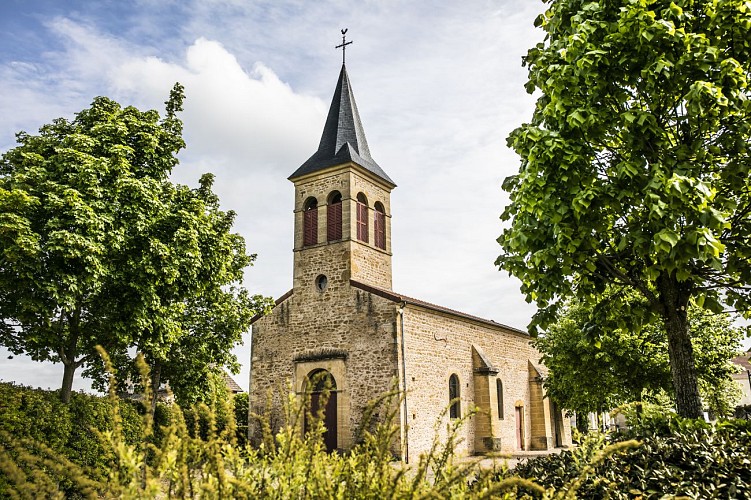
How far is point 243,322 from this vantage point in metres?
18.6

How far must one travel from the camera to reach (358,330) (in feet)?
77.7

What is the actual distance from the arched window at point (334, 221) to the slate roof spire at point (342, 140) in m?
1.69

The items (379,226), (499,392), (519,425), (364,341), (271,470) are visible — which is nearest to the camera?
(271,470)

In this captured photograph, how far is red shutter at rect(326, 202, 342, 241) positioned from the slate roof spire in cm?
191

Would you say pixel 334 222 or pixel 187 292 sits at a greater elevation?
pixel 334 222

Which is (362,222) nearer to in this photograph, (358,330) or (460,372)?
(358,330)

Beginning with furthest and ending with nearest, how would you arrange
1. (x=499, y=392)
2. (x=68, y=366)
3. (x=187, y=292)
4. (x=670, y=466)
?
1. (x=499, y=392)
2. (x=187, y=292)
3. (x=68, y=366)
4. (x=670, y=466)

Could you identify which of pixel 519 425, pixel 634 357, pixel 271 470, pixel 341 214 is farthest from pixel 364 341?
pixel 271 470

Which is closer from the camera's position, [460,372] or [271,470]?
[271,470]

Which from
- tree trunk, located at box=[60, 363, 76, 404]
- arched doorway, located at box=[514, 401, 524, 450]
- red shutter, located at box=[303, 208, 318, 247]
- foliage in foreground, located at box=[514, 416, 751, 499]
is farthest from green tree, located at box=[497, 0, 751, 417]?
arched doorway, located at box=[514, 401, 524, 450]

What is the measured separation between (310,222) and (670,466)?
21509mm

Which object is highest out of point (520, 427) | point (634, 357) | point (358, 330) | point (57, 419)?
point (358, 330)

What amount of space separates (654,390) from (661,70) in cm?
1486

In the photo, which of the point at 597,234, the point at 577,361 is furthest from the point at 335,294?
the point at 597,234
